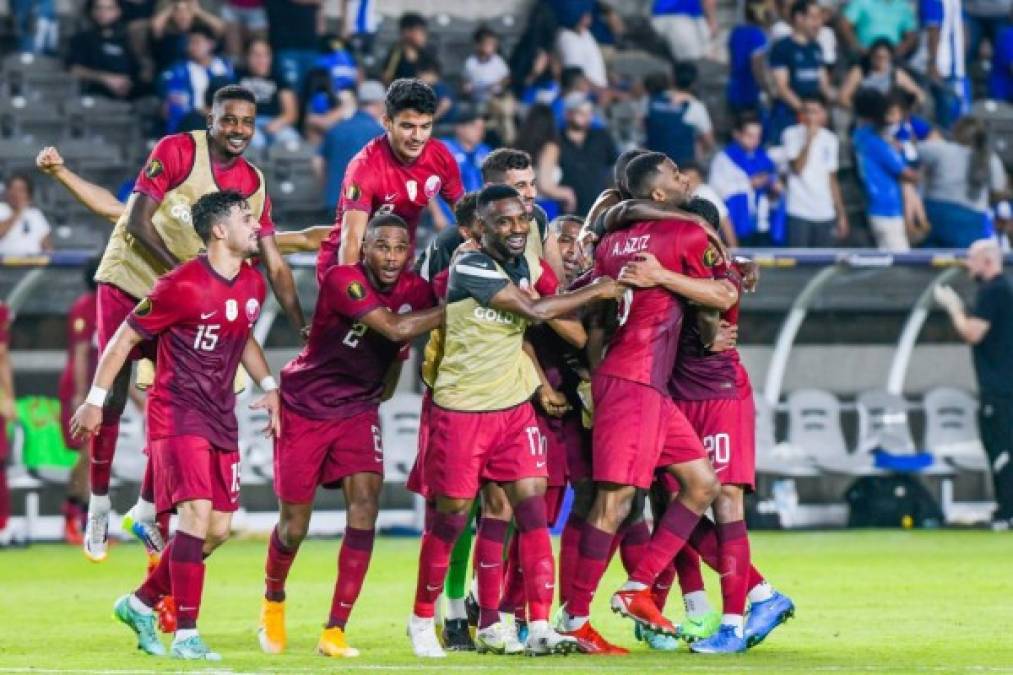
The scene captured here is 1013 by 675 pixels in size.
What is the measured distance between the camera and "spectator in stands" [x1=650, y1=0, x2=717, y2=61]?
911 inches

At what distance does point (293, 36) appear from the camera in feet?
68.6

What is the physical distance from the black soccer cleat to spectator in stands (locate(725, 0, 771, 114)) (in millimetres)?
11558

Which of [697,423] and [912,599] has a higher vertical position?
[697,423]

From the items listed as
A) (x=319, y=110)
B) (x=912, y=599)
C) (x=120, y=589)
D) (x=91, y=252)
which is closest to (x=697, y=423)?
(x=912, y=599)

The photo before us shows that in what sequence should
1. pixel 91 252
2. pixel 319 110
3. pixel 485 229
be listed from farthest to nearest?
pixel 319 110 < pixel 91 252 < pixel 485 229

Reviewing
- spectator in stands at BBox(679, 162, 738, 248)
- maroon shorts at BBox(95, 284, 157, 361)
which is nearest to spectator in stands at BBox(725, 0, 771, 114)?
spectator in stands at BBox(679, 162, 738, 248)

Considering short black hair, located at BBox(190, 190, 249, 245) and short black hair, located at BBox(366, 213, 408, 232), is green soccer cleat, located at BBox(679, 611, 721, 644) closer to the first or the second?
short black hair, located at BBox(366, 213, 408, 232)

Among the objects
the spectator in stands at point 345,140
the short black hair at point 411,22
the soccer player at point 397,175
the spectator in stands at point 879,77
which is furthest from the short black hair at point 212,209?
the spectator in stands at point 879,77

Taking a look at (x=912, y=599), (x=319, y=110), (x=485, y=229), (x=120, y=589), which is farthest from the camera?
(x=319, y=110)

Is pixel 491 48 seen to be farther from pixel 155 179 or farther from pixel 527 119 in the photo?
pixel 155 179

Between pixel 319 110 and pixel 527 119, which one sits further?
pixel 319 110

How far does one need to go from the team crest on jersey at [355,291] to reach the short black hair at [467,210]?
55 cm

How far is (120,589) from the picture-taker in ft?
46.5

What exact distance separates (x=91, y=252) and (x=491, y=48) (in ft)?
16.5
